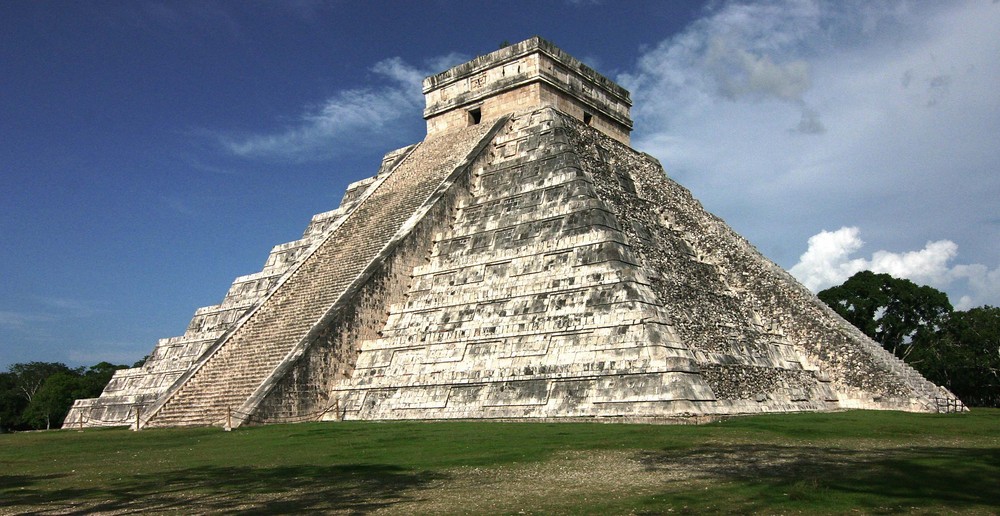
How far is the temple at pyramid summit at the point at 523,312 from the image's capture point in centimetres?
1393

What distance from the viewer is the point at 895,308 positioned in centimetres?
3553

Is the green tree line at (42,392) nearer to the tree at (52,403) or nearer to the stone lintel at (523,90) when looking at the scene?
the tree at (52,403)

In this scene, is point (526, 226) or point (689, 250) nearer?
point (526, 226)

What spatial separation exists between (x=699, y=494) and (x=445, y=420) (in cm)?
809

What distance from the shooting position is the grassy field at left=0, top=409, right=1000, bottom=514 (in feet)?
21.2

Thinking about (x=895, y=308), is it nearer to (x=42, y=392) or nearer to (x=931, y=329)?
(x=931, y=329)

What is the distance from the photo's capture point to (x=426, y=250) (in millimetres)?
17953

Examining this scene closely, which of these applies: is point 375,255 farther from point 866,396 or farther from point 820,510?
point 820,510

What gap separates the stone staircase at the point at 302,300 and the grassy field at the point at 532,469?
9.73 feet

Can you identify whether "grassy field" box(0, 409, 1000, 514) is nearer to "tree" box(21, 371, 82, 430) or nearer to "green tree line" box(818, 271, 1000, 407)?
"green tree line" box(818, 271, 1000, 407)

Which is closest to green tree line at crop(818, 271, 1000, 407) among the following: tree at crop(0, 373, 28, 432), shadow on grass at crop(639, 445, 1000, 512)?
shadow on grass at crop(639, 445, 1000, 512)

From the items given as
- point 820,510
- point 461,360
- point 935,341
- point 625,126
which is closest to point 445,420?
point 461,360

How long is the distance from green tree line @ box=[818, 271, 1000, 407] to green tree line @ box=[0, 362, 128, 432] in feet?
114

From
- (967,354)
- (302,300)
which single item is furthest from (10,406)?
(967,354)
